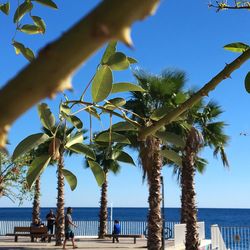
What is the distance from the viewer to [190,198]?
17891 mm

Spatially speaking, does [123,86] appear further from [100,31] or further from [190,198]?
[190,198]

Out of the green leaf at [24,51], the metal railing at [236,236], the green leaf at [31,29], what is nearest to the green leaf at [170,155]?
the green leaf at [24,51]

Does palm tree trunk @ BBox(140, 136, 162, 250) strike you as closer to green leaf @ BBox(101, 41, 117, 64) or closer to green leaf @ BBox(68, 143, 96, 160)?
green leaf @ BBox(68, 143, 96, 160)

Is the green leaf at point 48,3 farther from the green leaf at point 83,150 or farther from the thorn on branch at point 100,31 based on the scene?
the thorn on branch at point 100,31

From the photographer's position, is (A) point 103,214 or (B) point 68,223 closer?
(B) point 68,223

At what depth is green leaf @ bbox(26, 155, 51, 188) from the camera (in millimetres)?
1204

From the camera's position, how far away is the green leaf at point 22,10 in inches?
72.3

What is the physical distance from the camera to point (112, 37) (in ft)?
1.63

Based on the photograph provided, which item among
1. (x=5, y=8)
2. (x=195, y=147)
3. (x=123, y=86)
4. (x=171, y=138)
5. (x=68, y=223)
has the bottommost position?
(x=68, y=223)

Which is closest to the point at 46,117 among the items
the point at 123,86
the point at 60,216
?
the point at 123,86

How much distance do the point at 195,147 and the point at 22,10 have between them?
16868 mm

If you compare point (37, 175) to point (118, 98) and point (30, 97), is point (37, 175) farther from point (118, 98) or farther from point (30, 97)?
point (30, 97)

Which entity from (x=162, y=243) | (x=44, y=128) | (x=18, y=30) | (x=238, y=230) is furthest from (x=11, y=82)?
(x=238, y=230)

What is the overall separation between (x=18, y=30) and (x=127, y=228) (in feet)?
91.8
